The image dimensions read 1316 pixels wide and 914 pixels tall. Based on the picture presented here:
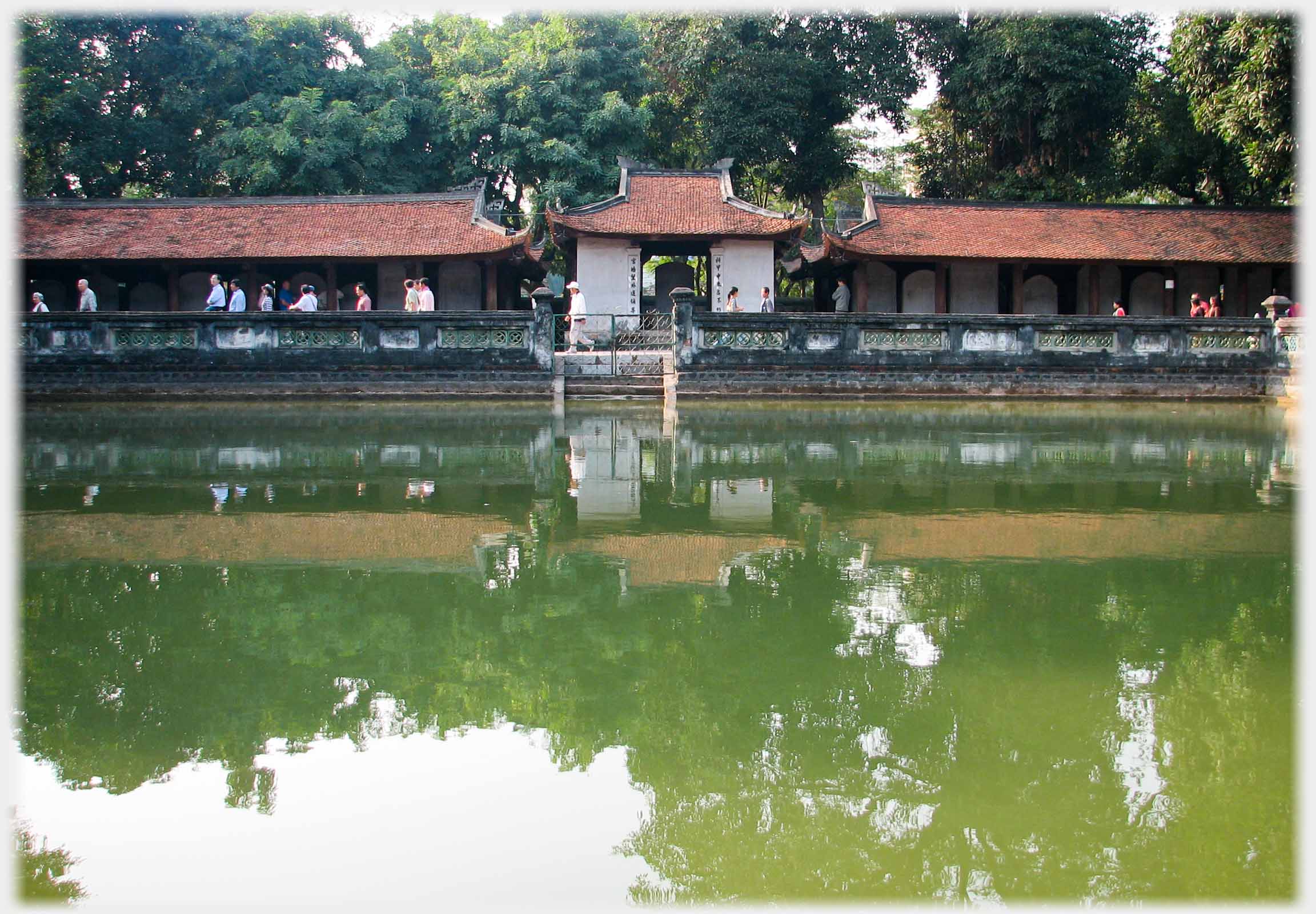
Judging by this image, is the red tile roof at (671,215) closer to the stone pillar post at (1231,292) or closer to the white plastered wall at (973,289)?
the white plastered wall at (973,289)

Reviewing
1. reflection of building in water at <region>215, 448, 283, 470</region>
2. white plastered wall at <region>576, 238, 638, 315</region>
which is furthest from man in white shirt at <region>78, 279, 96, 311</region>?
reflection of building in water at <region>215, 448, 283, 470</region>

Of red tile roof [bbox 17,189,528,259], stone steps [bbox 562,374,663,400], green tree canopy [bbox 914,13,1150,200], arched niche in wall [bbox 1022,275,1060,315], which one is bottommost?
stone steps [bbox 562,374,663,400]

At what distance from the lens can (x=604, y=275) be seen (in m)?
26.0

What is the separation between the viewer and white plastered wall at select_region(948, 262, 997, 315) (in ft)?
88.0

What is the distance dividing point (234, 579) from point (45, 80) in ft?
96.3

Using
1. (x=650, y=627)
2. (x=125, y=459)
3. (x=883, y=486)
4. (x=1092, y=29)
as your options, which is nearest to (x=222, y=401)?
(x=125, y=459)

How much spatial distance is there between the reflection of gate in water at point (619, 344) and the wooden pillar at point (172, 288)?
888 centimetres

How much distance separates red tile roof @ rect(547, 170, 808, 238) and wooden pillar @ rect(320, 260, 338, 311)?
521 cm

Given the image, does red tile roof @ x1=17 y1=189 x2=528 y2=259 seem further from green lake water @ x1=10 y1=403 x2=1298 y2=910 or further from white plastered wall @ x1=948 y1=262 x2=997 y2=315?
green lake water @ x1=10 y1=403 x2=1298 y2=910

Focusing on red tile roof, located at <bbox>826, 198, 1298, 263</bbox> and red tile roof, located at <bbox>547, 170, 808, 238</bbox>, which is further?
red tile roof, located at <bbox>547, 170, 808, 238</bbox>

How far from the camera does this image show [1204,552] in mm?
5707

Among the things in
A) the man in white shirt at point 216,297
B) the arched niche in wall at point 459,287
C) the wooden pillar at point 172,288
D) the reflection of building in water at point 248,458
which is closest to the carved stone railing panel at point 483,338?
the man in white shirt at point 216,297

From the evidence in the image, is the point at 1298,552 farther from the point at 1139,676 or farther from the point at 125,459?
the point at 125,459

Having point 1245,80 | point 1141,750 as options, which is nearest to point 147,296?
point 1245,80
